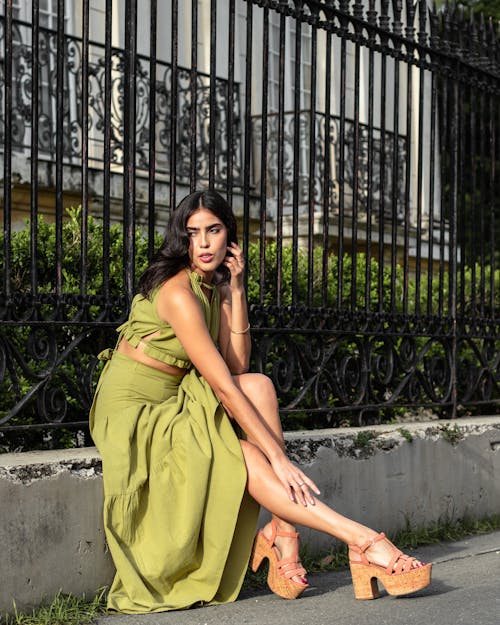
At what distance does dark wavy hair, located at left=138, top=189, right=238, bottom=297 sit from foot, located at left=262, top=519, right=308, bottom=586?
1.07 metres

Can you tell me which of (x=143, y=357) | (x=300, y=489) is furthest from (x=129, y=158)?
(x=300, y=489)

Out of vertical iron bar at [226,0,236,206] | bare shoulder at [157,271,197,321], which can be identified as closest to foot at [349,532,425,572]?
bare shoulder at [157,271,197,321]

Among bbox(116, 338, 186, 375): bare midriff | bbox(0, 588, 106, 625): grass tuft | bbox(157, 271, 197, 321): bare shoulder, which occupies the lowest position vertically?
bbox(0, 588, 106, 625): grass tuft

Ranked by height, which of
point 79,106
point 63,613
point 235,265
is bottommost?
point 63,613

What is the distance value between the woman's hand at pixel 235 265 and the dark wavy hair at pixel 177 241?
4 cm

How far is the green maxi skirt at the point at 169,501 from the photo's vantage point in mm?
4117

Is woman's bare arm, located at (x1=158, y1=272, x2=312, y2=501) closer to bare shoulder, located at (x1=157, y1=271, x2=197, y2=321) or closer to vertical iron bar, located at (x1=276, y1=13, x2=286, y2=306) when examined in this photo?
bare shoulder, located at (x1=157, y1=271, x2=197, y2=321)

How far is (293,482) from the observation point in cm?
415

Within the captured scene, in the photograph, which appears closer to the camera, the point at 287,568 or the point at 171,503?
the point at 171,503

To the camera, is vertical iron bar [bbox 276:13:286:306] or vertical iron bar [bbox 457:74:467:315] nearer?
vertical iron bar [bbox 276:13:286:306]

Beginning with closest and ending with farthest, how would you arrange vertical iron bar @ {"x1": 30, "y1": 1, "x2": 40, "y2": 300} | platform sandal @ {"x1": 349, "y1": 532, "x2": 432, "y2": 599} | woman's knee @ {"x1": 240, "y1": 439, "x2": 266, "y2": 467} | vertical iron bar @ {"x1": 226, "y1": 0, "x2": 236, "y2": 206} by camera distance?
platform sandal @ {"x1": 349, "y1": 532, "x2": 432, "y2": 599}
woman's knee @ {"x1": 240, "y1": 439, "x2": 266, "y2": 467}
vertical iron bar @ {"x1": 30, "y1": 1, "x2": 40, "y2": 300}
vertical iron bar @ {"x1": 226, "y1": 0, "x2": 236, "y2": 206}

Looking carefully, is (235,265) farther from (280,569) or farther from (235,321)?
(280,569)

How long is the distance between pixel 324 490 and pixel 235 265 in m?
1.31

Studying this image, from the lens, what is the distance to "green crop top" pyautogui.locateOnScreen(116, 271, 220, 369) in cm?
435
